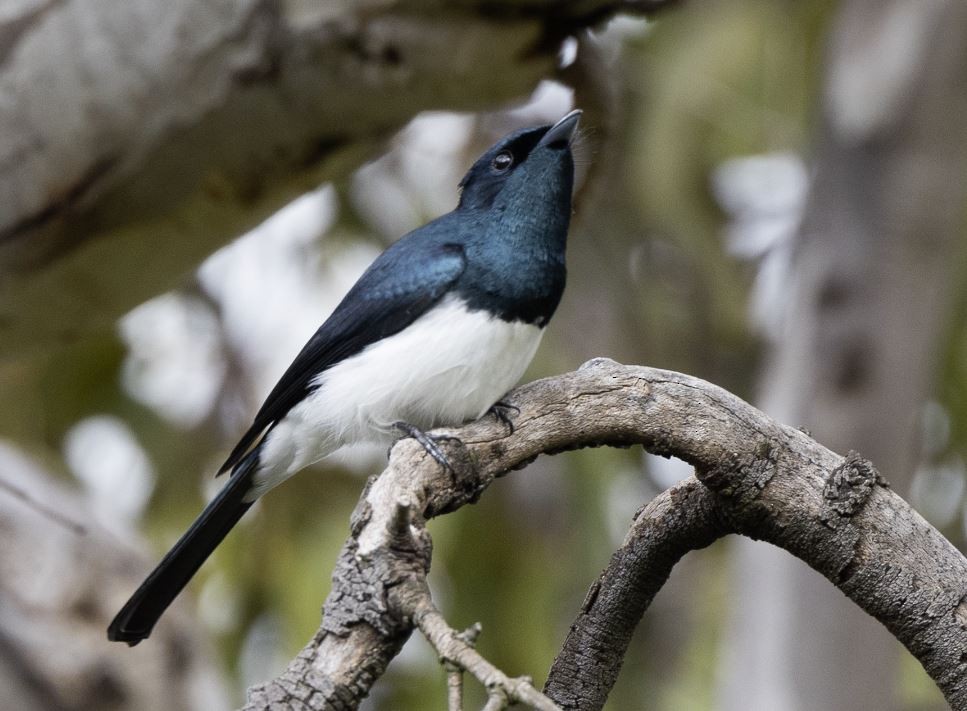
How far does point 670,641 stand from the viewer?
5910 mm

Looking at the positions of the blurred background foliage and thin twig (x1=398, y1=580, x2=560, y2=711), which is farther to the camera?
the blurred background foliage

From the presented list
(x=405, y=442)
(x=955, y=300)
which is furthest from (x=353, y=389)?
(x=955, y=300)

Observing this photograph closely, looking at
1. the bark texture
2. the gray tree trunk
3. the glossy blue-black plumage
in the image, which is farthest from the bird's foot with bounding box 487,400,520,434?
the gray tree trunk

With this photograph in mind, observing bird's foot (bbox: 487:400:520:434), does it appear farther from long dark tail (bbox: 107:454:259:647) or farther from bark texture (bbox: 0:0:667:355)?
bark texture (bbox: 0:0:667:355)

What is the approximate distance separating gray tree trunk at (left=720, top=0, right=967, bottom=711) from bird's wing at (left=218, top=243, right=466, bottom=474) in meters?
2.03

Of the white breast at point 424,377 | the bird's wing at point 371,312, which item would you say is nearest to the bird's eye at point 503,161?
the bird's wing at point 371,312

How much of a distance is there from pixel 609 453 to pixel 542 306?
2.91 metres

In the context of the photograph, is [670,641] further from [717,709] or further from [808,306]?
[808,306]

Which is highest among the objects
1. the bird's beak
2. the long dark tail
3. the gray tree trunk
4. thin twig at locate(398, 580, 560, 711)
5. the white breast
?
the gray tree trunk

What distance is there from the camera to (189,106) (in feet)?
8.89

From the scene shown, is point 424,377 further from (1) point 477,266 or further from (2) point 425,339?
→ (1) point 477,266

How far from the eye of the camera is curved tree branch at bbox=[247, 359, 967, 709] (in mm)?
1729

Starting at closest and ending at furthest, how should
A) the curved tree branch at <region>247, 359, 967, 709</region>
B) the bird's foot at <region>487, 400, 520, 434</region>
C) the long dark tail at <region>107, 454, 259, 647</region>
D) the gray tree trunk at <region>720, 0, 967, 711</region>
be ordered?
the curved tree branch at <region>247, 359, 967, 709</region>, the bird's foot at <region>487, 400, 520, 434</region>, the long dark tail at <region>107, 454, 259, 647</region>, the gray tree trunk at <region>720, 0, 967, 711</region>

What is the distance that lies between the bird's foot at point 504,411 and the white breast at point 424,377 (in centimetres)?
7
